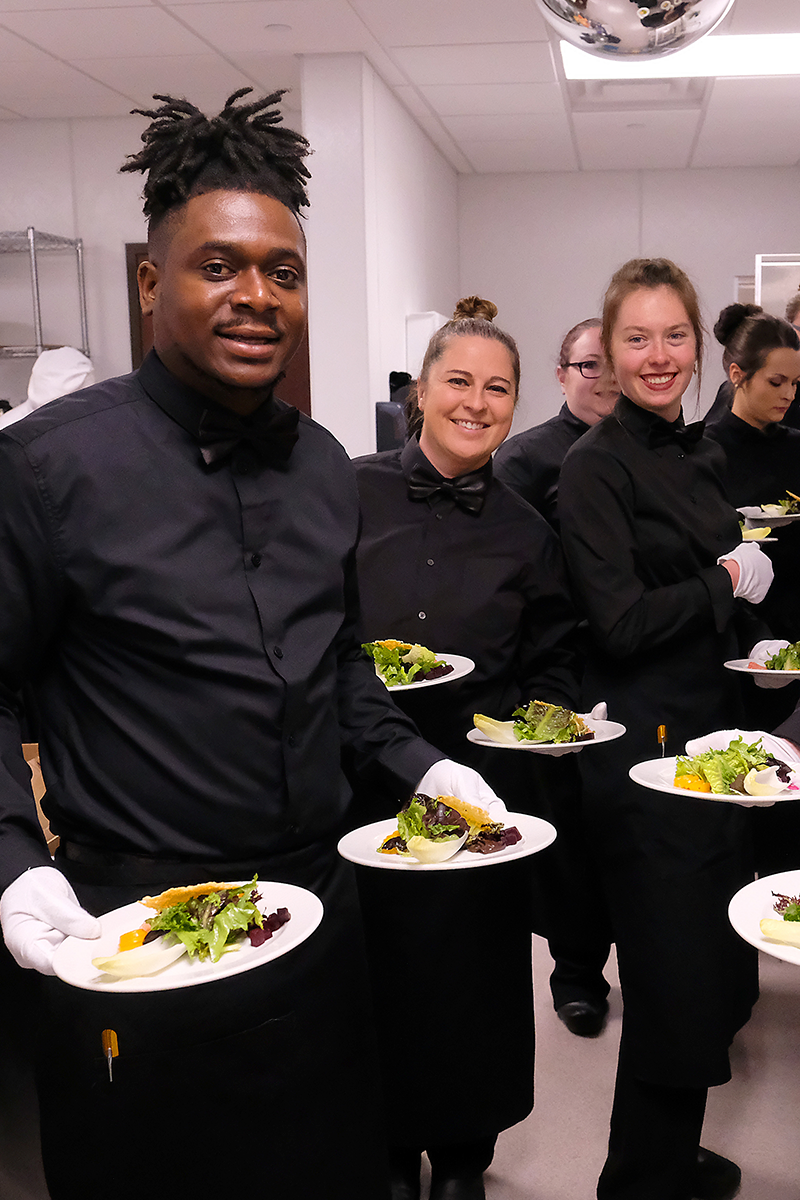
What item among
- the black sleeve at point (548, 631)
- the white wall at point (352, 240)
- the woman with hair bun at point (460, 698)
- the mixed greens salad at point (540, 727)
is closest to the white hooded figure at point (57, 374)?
the white wall at point (352, 240)

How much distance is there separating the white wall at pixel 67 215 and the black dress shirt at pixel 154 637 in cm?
553

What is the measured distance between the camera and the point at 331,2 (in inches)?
172

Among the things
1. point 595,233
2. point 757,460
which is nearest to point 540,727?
point 757,460

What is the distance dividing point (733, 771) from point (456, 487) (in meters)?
0.84

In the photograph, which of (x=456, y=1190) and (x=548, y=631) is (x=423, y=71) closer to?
(x=548, y=631)

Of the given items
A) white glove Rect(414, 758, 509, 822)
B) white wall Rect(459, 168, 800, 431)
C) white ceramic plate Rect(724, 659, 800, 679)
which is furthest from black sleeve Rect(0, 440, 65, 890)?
white wall Rect(459, 168, 800, 431)

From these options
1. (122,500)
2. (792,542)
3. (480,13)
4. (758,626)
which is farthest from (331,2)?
(122,500)

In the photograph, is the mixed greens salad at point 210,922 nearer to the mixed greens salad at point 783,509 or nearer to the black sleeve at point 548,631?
the black sleeve at point 548,631

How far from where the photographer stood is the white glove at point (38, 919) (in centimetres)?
112

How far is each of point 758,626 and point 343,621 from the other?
1.44 meters

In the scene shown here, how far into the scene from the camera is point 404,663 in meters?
2.07

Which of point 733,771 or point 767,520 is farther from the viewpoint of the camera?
point 767,520

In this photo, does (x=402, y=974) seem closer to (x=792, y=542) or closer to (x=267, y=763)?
(x=267, y=763)

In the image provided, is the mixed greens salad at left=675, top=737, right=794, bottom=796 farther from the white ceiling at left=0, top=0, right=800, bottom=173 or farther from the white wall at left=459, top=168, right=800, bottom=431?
the white wall at left=459, top=168, right=800, bottom=431
